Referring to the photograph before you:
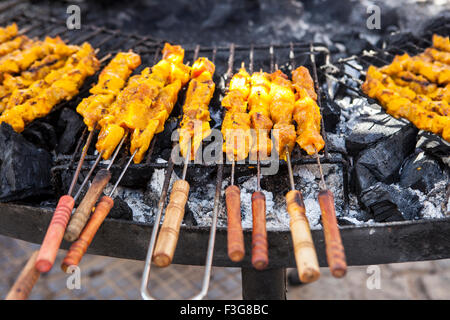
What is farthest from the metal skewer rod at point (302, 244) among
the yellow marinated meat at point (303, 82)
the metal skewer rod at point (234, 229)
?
the yellow marinated meat at point (303, 82)

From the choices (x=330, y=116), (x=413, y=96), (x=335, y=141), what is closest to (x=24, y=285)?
(x=335, y=141)

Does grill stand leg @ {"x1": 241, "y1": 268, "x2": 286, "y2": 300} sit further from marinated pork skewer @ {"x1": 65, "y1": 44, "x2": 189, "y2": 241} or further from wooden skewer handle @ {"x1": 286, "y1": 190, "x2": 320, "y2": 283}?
marinated pork skewer @ {"x1": 65, "y1": 44, "x2": 189, "y2": 241}

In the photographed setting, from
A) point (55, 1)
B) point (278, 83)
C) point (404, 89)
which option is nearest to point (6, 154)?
point (278, 83)

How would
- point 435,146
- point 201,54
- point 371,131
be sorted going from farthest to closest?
1. point 201,54
2. point 371,131
3. point 435,146

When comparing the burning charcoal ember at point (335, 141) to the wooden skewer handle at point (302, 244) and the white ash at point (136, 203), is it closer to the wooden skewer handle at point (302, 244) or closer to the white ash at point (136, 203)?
the wooden skewer handle at point (302, 244)

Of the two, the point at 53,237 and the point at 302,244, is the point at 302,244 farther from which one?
the point at 53,237

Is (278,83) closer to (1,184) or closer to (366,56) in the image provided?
(366,56)
